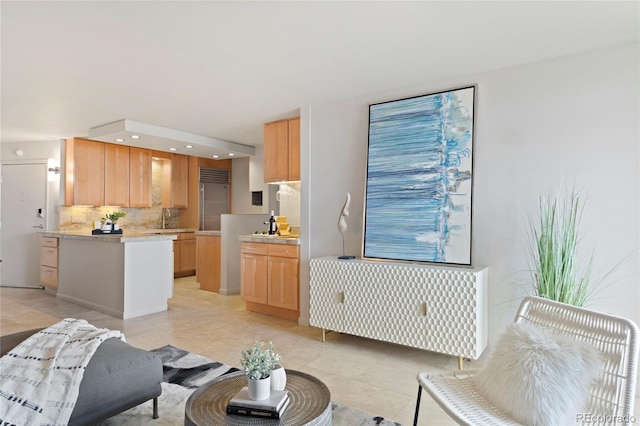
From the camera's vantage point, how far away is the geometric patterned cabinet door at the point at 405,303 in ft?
9.54

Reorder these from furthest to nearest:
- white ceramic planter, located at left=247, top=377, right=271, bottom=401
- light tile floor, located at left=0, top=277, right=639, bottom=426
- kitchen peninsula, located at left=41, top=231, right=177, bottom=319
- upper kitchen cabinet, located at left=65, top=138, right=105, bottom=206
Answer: upper kitchen cabinet, located at left=65, top=138, right=105, bottom=206 < kitchen peninsula, located at left=41, top=231, right=177, bottom=319 < light tile floor, located at left=0, top=277, right=639, bottom=426 < white ceramic planter, located at left=247, top=377, right=271, bottom=401

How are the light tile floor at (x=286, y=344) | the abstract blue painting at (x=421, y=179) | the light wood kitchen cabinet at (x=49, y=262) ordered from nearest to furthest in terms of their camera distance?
1. the light tile floor at (x=286, y=344)
2. the abstract blue painting at (x=421, y=179)
3. the light wood kitchen cabinet at (x=49, y=262)

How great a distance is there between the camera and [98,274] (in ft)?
16.0

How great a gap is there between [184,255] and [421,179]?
561 cm

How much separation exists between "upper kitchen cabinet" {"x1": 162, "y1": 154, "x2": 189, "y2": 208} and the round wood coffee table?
6182 millimetres

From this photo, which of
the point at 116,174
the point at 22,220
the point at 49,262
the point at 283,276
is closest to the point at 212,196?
the point at 116,174

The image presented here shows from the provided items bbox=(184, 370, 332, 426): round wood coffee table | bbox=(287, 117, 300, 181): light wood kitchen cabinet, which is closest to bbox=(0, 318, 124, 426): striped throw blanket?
bbox=(184, 370, 332, 426): round wood coffee table

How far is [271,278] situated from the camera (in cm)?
449

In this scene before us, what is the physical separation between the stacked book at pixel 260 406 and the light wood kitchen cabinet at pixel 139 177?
607 cm

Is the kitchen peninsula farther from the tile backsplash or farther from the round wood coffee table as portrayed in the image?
the round wood coffee table

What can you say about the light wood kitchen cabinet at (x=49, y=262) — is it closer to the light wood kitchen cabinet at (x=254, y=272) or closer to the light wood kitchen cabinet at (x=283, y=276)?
the light wood kitchen cabinet at (x=254, y=272)

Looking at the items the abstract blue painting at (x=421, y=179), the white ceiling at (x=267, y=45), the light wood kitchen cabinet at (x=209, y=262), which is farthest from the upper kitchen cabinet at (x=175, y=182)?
the abstract blue painting at (x=421, y=179)

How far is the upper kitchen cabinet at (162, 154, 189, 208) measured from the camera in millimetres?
7418

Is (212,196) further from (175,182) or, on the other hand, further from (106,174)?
(106,174)
